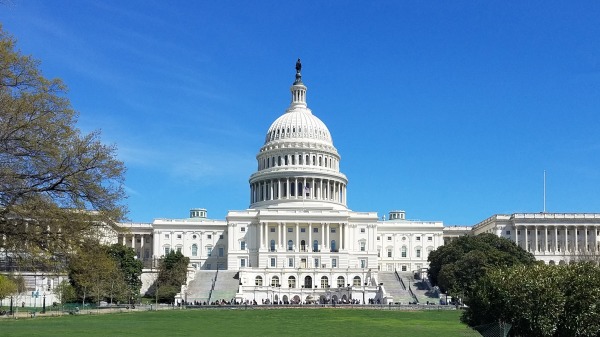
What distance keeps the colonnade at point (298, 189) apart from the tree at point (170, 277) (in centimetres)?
3596

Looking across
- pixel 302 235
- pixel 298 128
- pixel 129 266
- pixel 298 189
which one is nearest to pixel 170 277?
pixel 129 266

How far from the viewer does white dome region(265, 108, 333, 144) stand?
168875 millimetres

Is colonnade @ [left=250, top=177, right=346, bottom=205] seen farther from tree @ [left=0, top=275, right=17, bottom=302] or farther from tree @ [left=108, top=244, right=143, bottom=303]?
tree @ [left=0, top=275, right=17, bottom=302]

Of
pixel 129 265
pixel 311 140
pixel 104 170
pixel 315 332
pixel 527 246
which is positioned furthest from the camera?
pixel 311 140

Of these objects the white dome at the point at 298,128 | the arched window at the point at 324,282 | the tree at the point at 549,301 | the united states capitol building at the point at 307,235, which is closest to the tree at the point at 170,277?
the united states capitol building at the point at 307,235

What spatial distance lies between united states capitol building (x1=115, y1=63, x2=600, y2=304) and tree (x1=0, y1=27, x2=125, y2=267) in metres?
94.5

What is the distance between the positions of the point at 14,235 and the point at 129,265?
92476 mm

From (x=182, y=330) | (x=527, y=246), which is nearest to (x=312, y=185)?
(x=527, y=246)

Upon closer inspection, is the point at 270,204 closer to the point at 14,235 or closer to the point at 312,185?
the point at 312,185

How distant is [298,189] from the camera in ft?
531

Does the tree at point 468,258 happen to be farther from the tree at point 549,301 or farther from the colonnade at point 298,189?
the tree at point 549,301

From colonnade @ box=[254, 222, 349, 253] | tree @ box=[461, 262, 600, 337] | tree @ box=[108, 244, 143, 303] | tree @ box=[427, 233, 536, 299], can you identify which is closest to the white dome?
colonnade @ box=[254, 222, 349, 253]

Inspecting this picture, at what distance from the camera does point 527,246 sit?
155m

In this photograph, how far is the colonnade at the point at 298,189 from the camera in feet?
530
